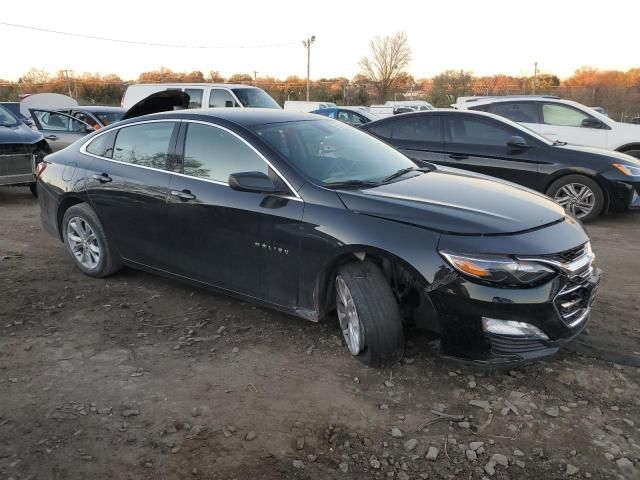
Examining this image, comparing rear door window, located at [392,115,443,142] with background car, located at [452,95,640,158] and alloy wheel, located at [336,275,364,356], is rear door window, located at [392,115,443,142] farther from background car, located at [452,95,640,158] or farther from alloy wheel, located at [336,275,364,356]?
alloy wheel, located at [336,275,364,356]

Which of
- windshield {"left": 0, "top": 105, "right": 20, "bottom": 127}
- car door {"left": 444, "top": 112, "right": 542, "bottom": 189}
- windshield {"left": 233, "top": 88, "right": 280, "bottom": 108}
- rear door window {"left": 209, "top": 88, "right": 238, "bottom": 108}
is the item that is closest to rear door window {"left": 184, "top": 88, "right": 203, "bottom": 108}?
rear door window {"left": 209, "top": 88, "right": 238, "bottom": 108}

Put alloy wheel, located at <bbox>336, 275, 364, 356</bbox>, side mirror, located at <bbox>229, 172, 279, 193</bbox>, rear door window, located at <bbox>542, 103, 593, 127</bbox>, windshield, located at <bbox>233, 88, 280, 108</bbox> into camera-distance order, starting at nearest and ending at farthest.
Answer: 1. alloy wheel, located at <bbox>336, 275, 364, 356</bbox>
2. side mirror, located at <bbox>229, 172, 279, 193</bbox>
3. rear door window, located at <bbox>542, 103, 593, 127</bbox>
4. windshield, located at <bbox>233, 88, 280, 108</bbox>

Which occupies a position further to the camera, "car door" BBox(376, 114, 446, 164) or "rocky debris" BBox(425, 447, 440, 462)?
"car door" BBox(376, 114, 446, 164)

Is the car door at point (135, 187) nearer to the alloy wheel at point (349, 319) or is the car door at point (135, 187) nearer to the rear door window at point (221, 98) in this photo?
the alloy wheel at point (349, 319)

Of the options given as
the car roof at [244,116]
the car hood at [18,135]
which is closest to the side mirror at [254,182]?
the car roof at [244,116]

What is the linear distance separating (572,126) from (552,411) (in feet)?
26.3

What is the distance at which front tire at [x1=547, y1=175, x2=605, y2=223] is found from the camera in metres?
6.94

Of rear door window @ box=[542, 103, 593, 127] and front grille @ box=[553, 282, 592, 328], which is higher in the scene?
rear door window @ box=[542, 103, 593, 127]

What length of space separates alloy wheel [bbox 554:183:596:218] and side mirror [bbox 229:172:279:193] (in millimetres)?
5058

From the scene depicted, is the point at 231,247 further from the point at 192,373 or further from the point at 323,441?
the point at 323,441

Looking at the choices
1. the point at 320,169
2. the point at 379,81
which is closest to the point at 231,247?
the point at 320,169

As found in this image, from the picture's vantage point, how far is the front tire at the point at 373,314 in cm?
311

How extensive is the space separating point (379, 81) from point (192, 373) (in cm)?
5826

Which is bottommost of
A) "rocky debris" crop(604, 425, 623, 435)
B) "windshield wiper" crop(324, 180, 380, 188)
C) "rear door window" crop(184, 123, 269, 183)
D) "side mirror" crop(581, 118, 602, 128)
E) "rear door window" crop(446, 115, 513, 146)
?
"rocky debris" crop(604, 425, 623, 435)
